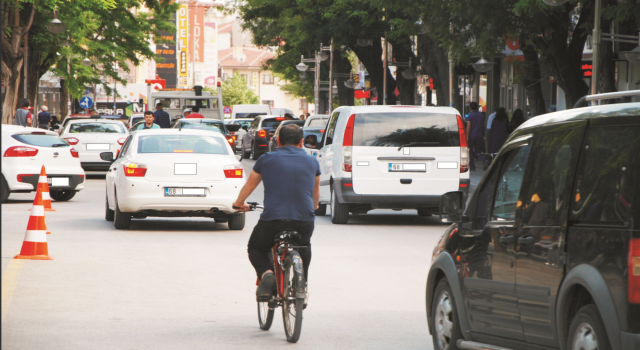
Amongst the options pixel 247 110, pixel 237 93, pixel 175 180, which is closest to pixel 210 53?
pixel 237 93

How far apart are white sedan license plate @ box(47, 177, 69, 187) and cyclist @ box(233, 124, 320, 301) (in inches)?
499

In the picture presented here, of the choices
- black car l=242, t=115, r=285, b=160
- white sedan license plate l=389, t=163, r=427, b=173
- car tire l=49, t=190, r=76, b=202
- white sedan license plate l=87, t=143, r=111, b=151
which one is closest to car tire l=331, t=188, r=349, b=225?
white sedan license plate l=389, t=163, r=427, b=173

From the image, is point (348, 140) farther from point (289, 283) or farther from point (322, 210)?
point (289, 283)

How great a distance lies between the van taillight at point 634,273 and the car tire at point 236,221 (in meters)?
10.4

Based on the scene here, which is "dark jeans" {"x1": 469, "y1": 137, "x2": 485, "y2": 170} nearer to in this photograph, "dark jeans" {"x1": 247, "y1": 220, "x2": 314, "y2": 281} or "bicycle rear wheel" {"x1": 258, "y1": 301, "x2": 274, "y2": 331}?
"bicycle rear wheel" {"x1": 258, "y1": 301, "x2": 274, "y2": 331}

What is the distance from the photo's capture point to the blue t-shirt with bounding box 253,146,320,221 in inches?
262

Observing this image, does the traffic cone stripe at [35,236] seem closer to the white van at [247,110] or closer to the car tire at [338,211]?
the car tire at [338,211]

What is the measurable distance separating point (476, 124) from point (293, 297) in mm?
20887

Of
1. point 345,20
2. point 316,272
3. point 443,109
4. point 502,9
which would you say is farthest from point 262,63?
point 316,272

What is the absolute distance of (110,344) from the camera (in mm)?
6379

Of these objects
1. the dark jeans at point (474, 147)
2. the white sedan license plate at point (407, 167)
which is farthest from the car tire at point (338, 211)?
the dark jeans at point (474, 147)

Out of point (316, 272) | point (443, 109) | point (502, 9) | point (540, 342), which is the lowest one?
point (316, 272)

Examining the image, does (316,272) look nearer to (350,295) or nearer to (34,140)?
(350,295)

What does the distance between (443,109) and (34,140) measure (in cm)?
817
